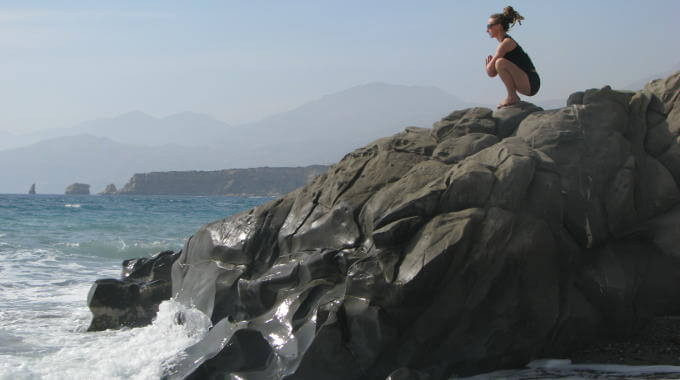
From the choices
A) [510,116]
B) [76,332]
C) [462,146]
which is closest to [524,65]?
[510,116]

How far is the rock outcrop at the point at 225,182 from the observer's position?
115312mm

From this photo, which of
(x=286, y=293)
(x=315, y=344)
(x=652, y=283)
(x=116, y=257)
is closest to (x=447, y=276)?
(x=315, y=344)

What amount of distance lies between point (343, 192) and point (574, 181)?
245cm

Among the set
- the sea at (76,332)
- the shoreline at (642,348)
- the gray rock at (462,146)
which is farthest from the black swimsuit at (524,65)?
the sea at (76,332)

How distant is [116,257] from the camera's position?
1869 cm

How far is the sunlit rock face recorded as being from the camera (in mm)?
6191

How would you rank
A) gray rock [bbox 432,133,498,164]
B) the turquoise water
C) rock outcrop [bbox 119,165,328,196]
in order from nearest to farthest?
the turquoise water, gray rock [bbox 432,133,498,164], rock outcrop [bbox 119,165,328,196]

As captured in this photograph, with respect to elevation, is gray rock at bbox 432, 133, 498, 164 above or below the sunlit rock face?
above

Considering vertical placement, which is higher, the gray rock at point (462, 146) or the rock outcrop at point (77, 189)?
the gray rock at point (462, 146)

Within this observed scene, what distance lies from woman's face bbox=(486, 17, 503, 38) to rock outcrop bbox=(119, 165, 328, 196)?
333 feet

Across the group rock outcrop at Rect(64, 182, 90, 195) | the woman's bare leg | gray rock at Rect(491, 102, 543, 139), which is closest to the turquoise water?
gray rock at Rect(491, 102, 543, 139)

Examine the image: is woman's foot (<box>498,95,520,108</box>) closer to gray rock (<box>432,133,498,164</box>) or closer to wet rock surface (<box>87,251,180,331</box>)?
gray rock (<box>432,133,498,164</box>)

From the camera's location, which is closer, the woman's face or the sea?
the sea

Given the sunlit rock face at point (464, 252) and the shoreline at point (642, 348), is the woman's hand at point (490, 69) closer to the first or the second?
the sunlit rock face at point (464, 252)
